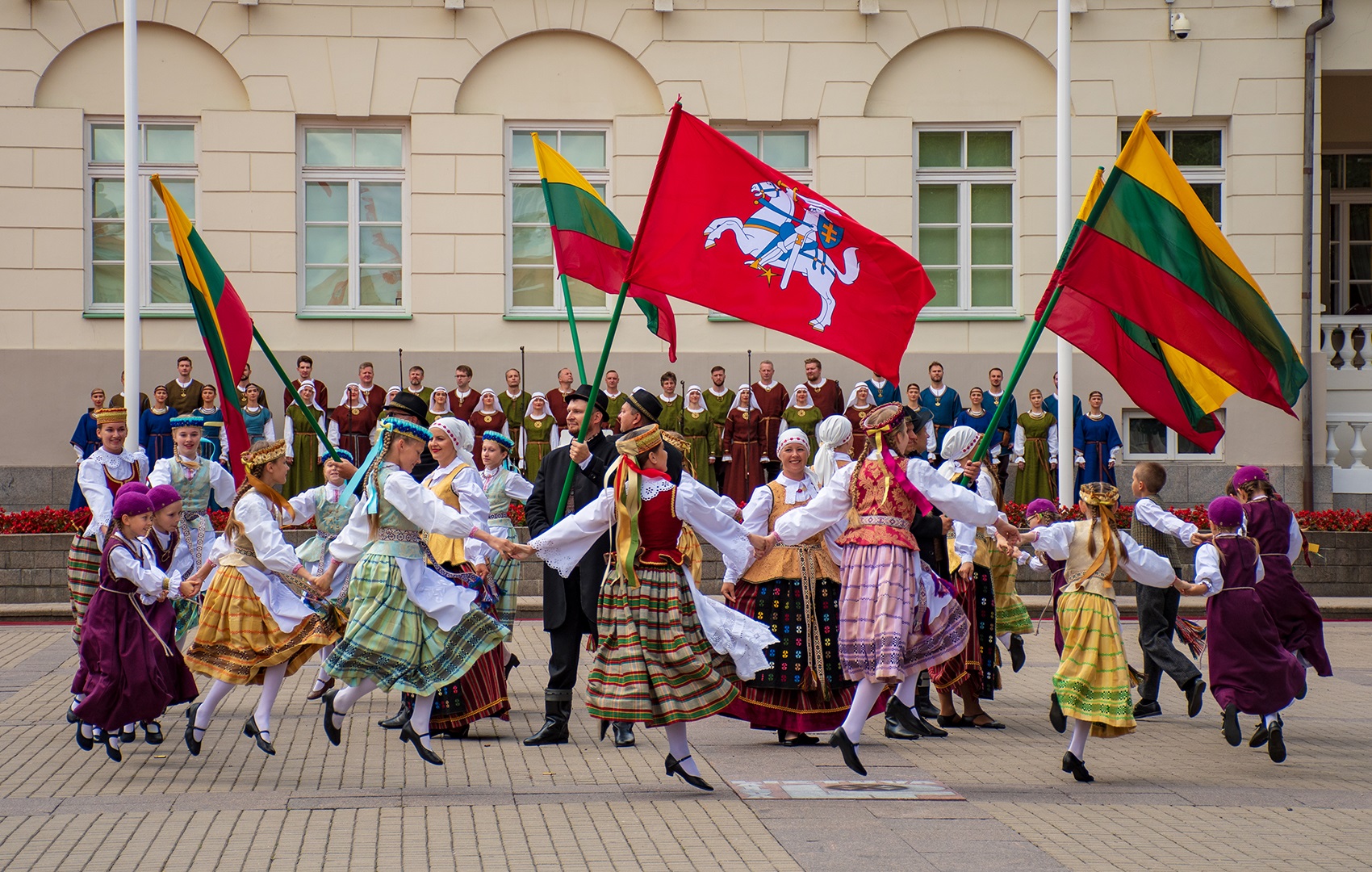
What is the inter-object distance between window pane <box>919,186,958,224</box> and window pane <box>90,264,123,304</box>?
11.6 meters

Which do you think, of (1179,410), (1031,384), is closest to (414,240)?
(1031,384)

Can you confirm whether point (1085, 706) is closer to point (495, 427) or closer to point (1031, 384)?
point (495, 427)

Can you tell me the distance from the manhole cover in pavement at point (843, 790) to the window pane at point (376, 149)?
638 inches

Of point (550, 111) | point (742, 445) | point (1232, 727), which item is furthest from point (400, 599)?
point (550, 111)

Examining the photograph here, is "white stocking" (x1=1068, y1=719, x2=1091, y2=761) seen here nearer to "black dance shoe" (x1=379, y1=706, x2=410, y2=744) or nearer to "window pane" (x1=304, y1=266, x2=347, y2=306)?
"black dance shoe" (x1=379, y1=706, x2=410, y2=744)

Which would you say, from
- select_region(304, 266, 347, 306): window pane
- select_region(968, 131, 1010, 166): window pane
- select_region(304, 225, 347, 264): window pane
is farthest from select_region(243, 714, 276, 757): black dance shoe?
select_region(968, 131, 1010, 166): window pane

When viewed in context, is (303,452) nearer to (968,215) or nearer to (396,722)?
(968,215)

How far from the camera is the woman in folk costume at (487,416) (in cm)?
1953

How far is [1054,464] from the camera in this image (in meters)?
20.5

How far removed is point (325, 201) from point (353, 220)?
490 mm

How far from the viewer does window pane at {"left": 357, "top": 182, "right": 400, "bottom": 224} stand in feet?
71.4

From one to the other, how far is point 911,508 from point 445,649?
96.2 inches

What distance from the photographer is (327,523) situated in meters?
9.62

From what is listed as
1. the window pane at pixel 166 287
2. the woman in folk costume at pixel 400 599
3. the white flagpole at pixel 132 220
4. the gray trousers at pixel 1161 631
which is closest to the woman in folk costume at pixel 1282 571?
the gray trousers at pixel 1161 631
